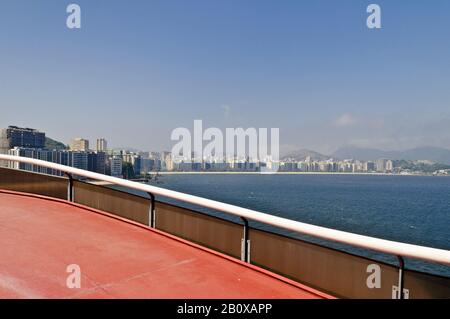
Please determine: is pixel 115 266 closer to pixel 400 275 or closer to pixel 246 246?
pixel 246 246

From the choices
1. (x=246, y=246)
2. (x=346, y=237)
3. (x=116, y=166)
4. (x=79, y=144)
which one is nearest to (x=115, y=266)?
(x=246, y=246)

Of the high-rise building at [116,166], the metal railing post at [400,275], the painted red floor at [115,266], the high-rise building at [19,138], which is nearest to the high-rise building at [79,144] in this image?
the high-rise building at [19,138]

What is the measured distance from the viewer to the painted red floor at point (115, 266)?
326 centimetres

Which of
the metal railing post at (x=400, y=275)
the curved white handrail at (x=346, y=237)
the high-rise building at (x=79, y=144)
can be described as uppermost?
the high-rise building at (x=79, y=144)

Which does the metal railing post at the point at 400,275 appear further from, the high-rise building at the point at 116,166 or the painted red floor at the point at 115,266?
the high-rise building at the point at 116,166

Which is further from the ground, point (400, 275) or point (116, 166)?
point (400, 275)

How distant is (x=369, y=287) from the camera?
2975mm

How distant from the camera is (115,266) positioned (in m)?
3.87

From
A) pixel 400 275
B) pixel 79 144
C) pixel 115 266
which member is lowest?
pixel 115 266

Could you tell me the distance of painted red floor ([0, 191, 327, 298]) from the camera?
3.26 m

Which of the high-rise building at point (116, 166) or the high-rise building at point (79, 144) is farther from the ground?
the high-rise building at point (79, 144)

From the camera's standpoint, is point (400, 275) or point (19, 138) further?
point (19, 138)

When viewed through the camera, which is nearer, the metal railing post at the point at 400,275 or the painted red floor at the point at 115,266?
the metal railing post at the point at 400,275
